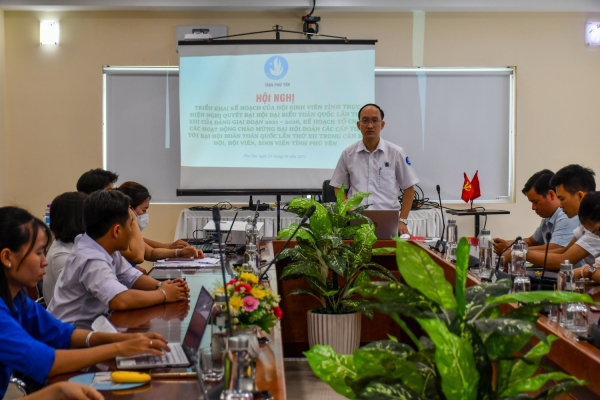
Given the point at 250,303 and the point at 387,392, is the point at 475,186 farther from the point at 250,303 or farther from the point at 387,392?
the point at 387,392

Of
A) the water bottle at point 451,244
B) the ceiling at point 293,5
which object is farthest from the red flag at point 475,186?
the water bottle at point 451,244

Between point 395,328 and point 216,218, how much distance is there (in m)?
2.56

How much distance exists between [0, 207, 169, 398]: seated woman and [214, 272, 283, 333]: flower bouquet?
0.21m

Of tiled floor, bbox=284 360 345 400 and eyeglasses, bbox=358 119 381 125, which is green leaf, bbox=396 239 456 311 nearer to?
tiled floor, bbox=284 360 345 400

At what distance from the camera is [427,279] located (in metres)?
1.11

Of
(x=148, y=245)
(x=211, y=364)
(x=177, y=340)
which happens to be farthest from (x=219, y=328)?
(x=148, y=245)

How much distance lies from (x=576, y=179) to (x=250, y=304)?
7.58 feet

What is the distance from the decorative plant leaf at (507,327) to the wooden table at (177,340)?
0.51 m

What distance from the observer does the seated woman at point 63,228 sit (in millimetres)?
2834

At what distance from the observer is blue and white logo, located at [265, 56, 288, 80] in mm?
6328

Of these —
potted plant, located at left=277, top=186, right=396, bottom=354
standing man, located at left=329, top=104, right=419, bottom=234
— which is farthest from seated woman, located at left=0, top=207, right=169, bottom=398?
standing man, located at left=329, top=104, right=419, bottom=234

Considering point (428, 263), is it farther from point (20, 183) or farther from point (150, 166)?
point (20, 183)

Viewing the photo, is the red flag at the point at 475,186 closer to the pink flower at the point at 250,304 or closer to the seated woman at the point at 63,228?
the seated woman at the point at 63,228

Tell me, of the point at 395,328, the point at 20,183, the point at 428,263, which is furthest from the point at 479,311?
the point at 20,183
